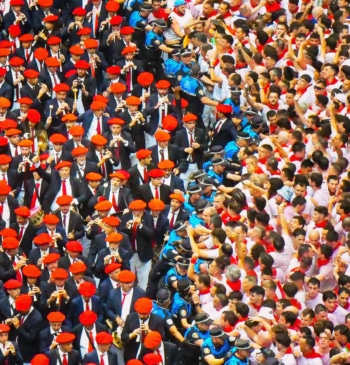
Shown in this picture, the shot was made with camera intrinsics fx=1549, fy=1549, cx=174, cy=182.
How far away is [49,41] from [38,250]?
5847 mm

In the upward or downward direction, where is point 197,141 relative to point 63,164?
upward

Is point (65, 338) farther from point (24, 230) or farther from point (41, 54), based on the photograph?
point (41, 54)

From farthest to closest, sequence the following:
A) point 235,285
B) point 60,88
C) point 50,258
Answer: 1. point 60,88
2. point 50,258
3. point 235,285

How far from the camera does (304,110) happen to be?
26016 mm

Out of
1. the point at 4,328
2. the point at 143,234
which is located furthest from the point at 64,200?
the point at 4,328

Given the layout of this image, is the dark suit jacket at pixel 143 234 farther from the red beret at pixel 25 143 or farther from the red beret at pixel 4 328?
the red beret at pixel 4 328

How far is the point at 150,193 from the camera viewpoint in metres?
25.2

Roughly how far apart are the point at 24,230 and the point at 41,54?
4.71 meters

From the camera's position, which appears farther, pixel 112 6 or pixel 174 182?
pixel 112 6

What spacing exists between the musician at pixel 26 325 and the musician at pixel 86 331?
2.21 feet

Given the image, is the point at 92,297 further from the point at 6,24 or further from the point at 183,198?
the point at 6,24

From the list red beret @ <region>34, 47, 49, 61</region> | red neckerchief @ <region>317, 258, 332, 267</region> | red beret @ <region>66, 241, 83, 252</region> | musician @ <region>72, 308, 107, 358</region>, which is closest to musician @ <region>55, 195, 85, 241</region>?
red beret @ <region>66, 241, 83, 252</region>

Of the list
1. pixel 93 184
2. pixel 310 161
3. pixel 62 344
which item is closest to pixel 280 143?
pixel 310 161

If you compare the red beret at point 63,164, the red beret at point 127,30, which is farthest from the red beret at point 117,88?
the red beret at point 63,164
